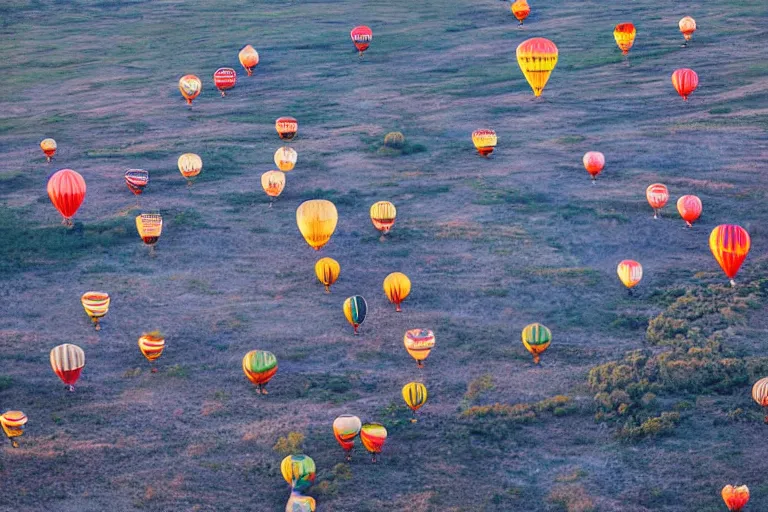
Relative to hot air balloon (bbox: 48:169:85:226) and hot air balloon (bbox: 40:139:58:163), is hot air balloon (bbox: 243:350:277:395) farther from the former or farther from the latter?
hot air balloon (bbox: 40:139:58:163)

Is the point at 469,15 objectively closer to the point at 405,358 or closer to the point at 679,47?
the point at 679,47

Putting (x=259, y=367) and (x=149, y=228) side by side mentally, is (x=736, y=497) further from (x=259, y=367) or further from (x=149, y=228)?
(x=149, y=228)

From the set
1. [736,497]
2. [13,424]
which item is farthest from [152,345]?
[736,497]

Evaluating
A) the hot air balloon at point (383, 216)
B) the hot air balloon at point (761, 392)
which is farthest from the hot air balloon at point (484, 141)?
the hot air balloon at point (761, 392)

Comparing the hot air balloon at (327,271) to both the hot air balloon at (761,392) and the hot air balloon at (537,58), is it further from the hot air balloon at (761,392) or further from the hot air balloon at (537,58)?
the hot air balloon at (537,58)

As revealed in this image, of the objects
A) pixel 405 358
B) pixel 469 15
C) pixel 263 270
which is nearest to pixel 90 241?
pixel 263 270

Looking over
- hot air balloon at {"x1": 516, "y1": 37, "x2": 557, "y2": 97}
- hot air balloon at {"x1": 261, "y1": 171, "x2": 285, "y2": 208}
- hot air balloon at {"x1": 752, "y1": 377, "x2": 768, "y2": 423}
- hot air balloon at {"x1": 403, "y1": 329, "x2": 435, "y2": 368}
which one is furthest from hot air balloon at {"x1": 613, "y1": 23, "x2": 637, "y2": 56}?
hot air balloon at {"x1": 752, "y1": 377, "x2": 768, "y2": 423}
